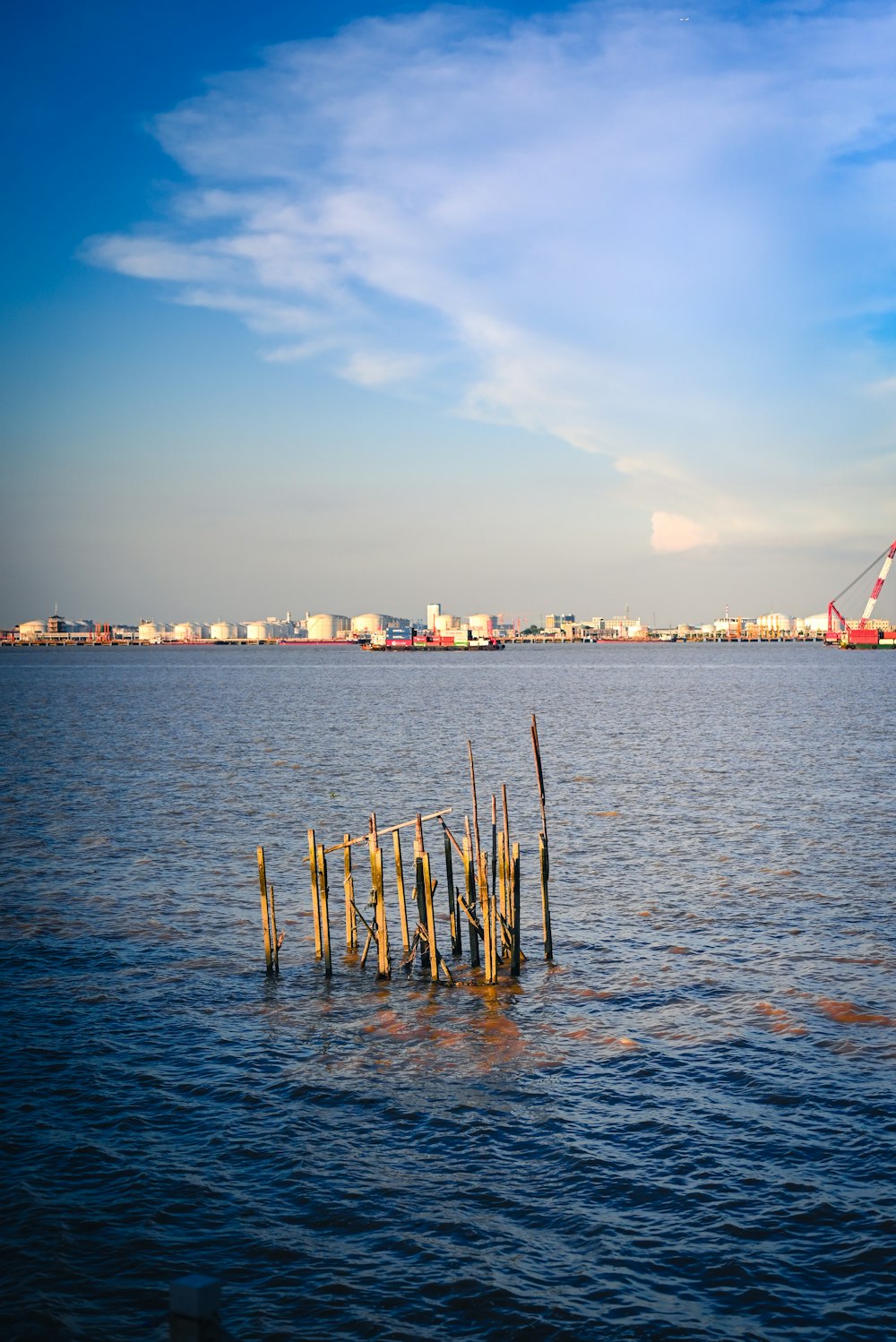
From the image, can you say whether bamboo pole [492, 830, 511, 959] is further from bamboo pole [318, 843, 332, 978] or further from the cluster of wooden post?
the cluster of wooden post

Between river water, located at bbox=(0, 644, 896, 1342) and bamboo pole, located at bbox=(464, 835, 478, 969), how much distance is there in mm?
1165

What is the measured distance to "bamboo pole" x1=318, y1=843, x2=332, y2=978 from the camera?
23.3 metres

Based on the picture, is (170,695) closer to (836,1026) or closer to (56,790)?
(56,790)

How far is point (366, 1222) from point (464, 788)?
36.4 m

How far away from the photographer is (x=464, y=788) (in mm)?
50375

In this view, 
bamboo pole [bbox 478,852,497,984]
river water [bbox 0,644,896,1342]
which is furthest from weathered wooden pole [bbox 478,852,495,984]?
river water [bbox 0,644,896,1342]

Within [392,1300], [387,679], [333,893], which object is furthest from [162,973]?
[387,679]

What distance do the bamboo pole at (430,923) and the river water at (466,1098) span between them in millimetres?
641

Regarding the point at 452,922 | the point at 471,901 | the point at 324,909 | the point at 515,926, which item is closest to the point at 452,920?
the point at 452,922

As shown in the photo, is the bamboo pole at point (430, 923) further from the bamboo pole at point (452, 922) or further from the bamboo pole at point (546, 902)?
the bamboo pole at point (546, 902)

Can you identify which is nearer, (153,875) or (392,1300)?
(392,1300)

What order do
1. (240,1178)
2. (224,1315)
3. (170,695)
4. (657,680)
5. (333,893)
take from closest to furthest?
(224,1315)
(240,1178)
(333,893)
(170,695)
(657,680)

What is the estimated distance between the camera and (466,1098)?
17594 mm

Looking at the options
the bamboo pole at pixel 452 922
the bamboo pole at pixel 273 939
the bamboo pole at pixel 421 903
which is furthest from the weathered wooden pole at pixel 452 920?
the bamboo pole at pixel 273 939
